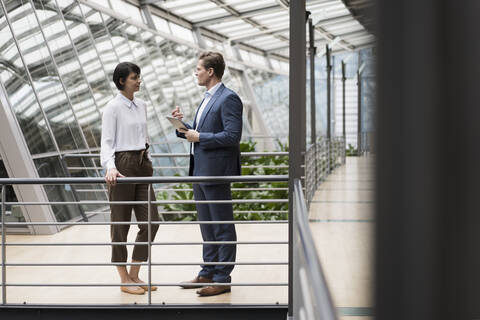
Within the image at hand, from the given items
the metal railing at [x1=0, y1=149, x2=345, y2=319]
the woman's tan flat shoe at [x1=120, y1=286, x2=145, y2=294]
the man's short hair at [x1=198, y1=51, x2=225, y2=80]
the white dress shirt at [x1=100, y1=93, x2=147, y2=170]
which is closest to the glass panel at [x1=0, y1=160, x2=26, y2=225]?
the metal railing at [x1=0, y1=149, x2=345, y2=319]

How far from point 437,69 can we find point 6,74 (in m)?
6.29

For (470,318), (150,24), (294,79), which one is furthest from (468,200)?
(150,24)

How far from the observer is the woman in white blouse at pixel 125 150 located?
11.5ft

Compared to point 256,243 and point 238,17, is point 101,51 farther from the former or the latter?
point 238,17

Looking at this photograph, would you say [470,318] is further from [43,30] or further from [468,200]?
[43,30]

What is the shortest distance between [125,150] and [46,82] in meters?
3.70

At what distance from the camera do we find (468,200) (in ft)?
0.68

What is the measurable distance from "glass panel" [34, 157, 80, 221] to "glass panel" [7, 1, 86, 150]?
34 centimetres

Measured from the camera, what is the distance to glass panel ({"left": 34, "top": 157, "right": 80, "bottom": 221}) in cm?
610

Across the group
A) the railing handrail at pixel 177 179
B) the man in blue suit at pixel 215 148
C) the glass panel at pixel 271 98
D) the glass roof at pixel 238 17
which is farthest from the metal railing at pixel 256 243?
the glass panel at pixel 271 98

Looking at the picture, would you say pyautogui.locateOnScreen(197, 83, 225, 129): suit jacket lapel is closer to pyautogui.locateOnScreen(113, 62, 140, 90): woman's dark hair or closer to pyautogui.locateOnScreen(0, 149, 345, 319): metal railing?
pyautogui.locateOnScreen(0, 149, 345, 319): metal railing

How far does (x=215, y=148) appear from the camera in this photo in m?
3.39

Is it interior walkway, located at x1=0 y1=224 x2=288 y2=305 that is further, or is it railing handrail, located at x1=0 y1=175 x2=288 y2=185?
interior walkway, located at x1=0 y1=224 x2=288 y2=305

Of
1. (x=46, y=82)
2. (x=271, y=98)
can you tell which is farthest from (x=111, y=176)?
(x=271, y=98)
